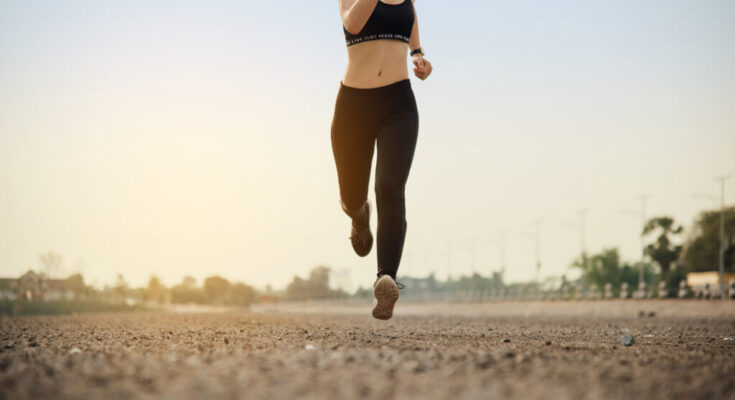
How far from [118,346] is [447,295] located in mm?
71120

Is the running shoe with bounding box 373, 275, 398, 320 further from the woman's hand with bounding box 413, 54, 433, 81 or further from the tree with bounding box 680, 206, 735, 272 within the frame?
the tree with bounding box 680, 206, 735, 272

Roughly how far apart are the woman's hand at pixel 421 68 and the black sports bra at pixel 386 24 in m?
0.37

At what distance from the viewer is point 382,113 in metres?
5.38

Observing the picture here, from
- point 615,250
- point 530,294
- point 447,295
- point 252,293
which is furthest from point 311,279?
point 530,294

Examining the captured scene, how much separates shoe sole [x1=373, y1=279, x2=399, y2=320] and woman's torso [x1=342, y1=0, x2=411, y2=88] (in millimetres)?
1430

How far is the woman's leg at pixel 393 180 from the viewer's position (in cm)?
524

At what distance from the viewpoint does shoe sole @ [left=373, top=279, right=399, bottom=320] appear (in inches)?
199

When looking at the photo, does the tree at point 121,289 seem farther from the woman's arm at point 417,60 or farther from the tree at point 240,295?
the woman's arm at point 417,60

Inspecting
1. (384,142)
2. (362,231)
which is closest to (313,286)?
(362,231)

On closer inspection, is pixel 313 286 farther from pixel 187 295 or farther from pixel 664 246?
pixel 664 246

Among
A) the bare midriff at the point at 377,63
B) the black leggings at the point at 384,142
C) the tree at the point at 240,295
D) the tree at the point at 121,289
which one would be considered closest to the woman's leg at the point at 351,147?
the black leggings at the point at 384,142

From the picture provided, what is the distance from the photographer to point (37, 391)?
236 centimetres

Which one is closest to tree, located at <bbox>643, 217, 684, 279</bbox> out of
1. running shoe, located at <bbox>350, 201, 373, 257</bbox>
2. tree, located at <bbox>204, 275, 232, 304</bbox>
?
running shoe, located at <bbox>350, 201, 373, 257</bbox>

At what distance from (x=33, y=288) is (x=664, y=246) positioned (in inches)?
2951
